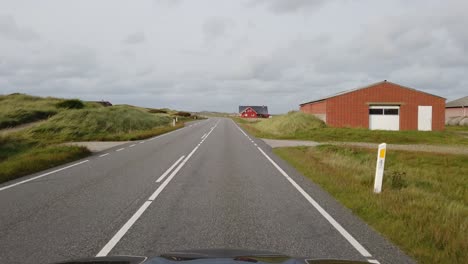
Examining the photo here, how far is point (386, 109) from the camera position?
37.8 metres

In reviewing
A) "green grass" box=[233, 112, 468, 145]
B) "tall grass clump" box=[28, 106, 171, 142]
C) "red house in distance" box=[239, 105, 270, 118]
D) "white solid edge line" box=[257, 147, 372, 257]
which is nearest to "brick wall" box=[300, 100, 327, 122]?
"green grass" box=[233, 112, 468, 145]

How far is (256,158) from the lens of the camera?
49.8 feet

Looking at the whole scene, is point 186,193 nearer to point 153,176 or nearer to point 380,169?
point 153,176

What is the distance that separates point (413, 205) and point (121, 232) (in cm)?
539

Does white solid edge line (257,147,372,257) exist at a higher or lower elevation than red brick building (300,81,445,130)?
lower

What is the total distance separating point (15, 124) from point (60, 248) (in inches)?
1458

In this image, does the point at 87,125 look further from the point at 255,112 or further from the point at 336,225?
the point at 255,112

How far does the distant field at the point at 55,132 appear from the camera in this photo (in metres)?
13.5

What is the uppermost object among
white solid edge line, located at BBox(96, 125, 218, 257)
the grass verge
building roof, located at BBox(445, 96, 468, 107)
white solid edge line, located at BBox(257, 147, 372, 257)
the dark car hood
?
building roof, located at BBox(445, 96, 468, 107)

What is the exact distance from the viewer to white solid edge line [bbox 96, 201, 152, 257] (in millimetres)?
4473

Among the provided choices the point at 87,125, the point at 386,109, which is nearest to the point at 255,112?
the point at 386,109

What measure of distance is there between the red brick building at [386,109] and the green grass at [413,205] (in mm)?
23150

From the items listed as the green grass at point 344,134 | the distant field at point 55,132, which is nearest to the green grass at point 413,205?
the distant field at point 55,132

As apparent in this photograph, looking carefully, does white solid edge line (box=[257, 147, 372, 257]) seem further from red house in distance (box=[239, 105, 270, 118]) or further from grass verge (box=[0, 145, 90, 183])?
red house in distance (box=[239, 105, 270, 118])
